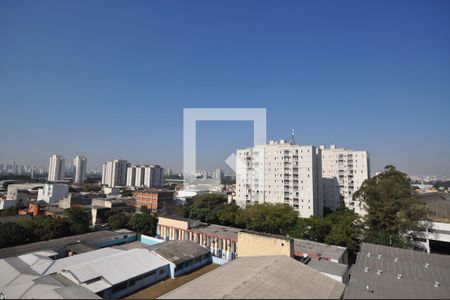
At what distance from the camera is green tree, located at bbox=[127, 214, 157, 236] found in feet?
72.5

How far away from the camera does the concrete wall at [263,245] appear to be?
1145 centimetres

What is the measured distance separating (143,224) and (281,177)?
55.0 feet

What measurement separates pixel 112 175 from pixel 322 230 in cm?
7270

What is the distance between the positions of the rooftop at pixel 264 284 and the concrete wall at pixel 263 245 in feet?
6.74

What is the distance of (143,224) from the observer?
2222cm

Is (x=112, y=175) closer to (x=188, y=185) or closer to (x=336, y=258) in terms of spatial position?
(x=188, y=185)

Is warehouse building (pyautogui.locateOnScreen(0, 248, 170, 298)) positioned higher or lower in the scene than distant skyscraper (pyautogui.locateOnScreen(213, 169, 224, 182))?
lower

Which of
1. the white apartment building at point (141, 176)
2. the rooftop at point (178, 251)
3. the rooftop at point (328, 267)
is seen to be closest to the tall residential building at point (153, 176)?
the white apartment building at point (141, 176)

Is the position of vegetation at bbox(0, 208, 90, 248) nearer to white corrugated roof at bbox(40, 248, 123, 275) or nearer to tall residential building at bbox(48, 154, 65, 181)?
white corrugated roof at bbox(40, 248, 123, 275)

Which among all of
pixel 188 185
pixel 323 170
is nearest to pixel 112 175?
pixel 188 185

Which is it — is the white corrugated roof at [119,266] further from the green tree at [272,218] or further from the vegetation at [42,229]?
the vegetation at [42,229]

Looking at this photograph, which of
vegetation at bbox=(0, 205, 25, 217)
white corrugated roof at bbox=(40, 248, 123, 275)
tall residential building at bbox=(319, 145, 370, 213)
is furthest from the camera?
tall residential building at bbox=(319, 145, 370, 213)

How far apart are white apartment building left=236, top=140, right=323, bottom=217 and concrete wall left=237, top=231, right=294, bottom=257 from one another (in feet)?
57.1

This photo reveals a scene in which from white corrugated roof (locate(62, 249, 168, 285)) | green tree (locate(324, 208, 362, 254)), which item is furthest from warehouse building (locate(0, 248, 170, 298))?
green tree (locate(324, 208, 362, 254))
